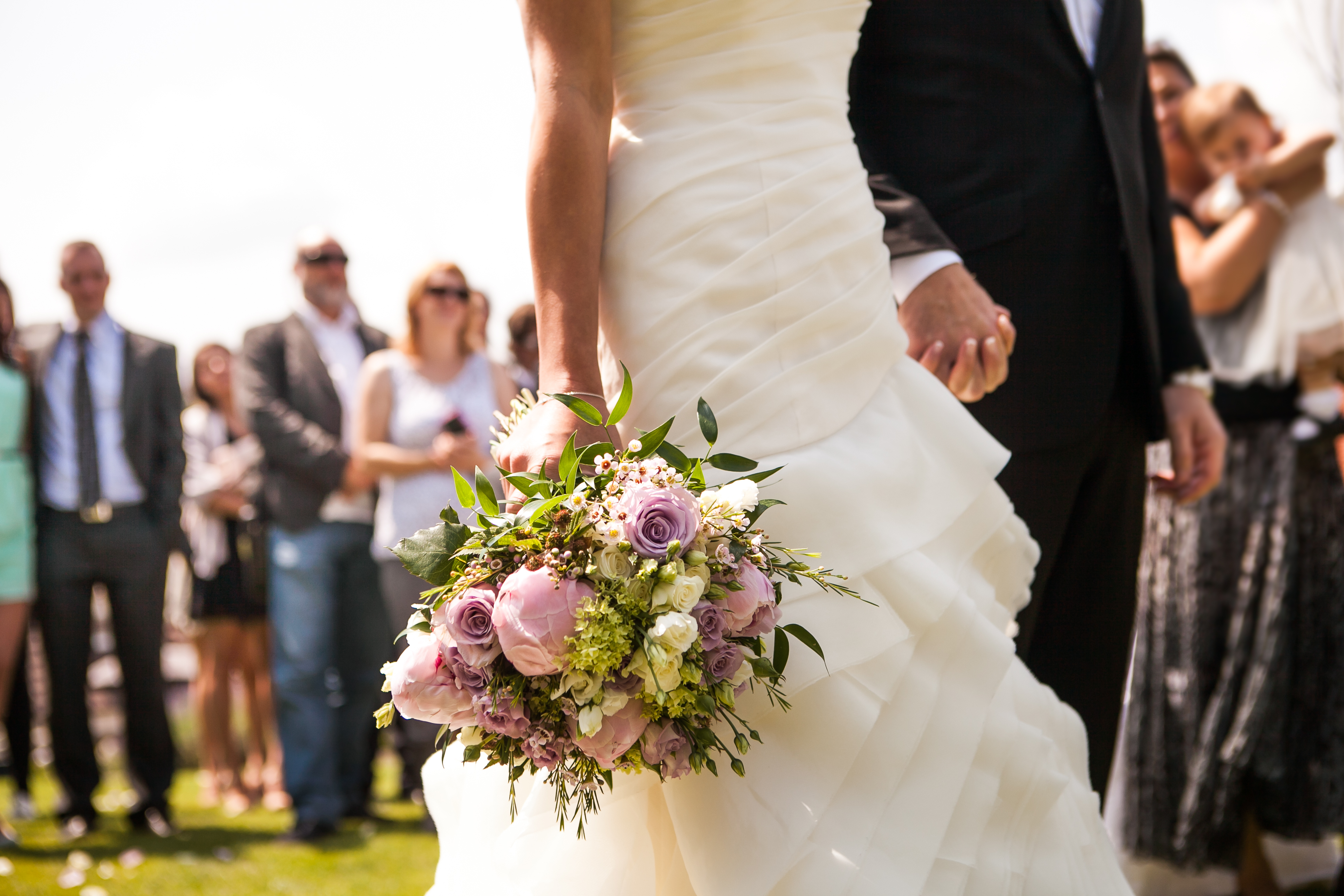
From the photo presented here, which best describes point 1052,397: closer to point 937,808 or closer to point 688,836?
point 937,808

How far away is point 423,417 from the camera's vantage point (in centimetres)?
507

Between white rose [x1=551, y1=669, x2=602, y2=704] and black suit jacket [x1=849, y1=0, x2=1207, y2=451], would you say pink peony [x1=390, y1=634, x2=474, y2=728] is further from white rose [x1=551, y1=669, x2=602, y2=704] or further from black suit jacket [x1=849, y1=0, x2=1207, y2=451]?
black suit jacket [x1=849, y1=0, x2=1207, y2=451]

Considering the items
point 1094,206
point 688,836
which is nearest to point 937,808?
point 688,836

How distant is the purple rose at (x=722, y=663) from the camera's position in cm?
122

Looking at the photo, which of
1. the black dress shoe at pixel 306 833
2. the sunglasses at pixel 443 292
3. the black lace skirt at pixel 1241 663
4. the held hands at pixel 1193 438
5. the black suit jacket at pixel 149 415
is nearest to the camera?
the held hands at pixel 1193 438

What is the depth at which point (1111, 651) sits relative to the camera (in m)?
2.18

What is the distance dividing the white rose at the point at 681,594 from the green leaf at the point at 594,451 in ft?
0.57

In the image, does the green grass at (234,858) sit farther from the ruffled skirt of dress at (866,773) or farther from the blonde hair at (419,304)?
the ruffled skirt of dress at (866,773)

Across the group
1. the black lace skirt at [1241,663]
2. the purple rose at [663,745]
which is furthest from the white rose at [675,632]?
the black lace skirt at [1241,663]

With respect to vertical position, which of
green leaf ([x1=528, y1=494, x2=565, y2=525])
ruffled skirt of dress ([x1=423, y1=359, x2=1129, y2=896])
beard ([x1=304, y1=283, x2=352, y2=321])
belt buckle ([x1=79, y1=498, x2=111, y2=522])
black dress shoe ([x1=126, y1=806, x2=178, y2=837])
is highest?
green leaf ([x1=528, y1=494, x2=565, y2=525])

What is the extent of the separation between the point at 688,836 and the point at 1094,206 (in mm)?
1375

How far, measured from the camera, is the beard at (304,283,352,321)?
18.4 feet

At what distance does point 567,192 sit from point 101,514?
4754 millimetres

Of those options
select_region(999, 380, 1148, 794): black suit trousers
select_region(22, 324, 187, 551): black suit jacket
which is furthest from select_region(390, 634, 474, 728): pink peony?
select_region(22, 324, 187, 551): black suit jacket
